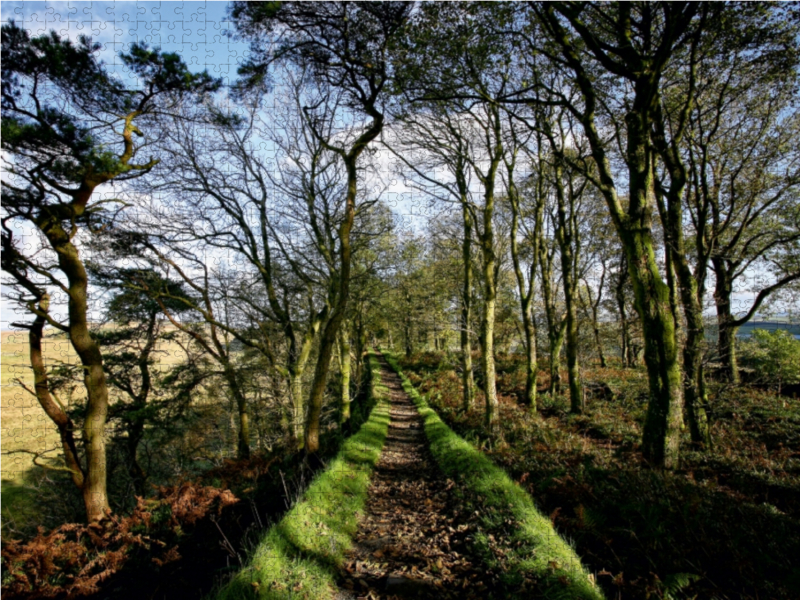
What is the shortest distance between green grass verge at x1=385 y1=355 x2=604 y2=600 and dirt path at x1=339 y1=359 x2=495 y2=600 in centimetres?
28

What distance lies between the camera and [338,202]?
1245 cm

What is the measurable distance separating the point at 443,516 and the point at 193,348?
11082 millimetres

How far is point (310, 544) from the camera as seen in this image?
15.0 feet

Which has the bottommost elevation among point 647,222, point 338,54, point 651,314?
point 651,314

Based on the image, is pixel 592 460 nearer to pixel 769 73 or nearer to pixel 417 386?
pixel 769 73

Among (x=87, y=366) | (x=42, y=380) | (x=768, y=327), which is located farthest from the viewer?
(x=768, y=327)

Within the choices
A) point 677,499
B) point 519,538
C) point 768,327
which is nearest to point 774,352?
point 768,327

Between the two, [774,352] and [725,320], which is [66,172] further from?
[774,352]

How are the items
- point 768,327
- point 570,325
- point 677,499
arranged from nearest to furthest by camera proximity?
point 677,499 → point 570,325 → point 768,327

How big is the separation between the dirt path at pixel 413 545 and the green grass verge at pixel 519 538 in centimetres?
28

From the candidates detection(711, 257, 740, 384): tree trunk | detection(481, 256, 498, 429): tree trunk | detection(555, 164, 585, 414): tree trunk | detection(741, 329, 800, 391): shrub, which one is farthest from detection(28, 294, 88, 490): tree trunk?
detection(741, 329, 800, 391): shrub

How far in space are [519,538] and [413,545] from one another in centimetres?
143

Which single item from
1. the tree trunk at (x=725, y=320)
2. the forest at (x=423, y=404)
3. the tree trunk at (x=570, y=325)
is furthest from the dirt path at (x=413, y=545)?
the tree trunk at (x=725, y=320)

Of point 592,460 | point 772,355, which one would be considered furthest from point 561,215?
point 772,355
